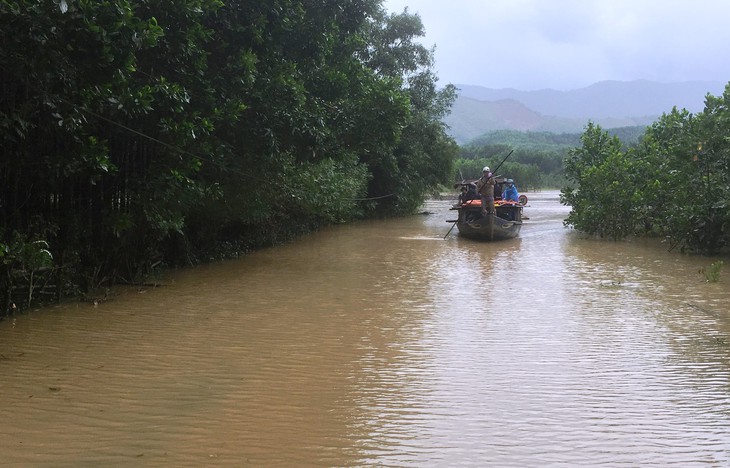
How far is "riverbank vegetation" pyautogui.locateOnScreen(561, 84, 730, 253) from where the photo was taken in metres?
15.0

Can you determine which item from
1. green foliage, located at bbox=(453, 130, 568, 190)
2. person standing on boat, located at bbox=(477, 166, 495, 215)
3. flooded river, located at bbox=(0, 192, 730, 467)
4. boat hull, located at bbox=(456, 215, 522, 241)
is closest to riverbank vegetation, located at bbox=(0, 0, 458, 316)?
flooded river, located at bbox=(0, 192, 730, 467)

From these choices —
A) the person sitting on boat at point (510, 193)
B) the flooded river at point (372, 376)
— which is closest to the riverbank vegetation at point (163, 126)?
the flooded river at point (372, 376)

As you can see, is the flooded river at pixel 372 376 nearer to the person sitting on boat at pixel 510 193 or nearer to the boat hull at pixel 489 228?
the boat hull at pixel 489 228

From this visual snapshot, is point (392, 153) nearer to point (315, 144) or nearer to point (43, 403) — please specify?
point (315, 144)

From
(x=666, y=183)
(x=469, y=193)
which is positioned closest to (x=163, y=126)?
(x=666, y=183)

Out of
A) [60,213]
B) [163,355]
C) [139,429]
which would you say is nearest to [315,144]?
[60,213]

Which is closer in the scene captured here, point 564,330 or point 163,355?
point 163,355

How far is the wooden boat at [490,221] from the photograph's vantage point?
19859 mm

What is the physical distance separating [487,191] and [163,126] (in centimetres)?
1126

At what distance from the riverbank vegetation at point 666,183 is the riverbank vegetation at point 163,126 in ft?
21.2

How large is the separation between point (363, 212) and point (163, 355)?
23039 millimetres

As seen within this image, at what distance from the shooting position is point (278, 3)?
39.3ft

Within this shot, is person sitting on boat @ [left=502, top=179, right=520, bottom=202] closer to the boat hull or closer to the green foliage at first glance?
the boat hull

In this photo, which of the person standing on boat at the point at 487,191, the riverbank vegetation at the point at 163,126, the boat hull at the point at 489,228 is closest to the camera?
the riverbank vegetation at the point at 163,126
